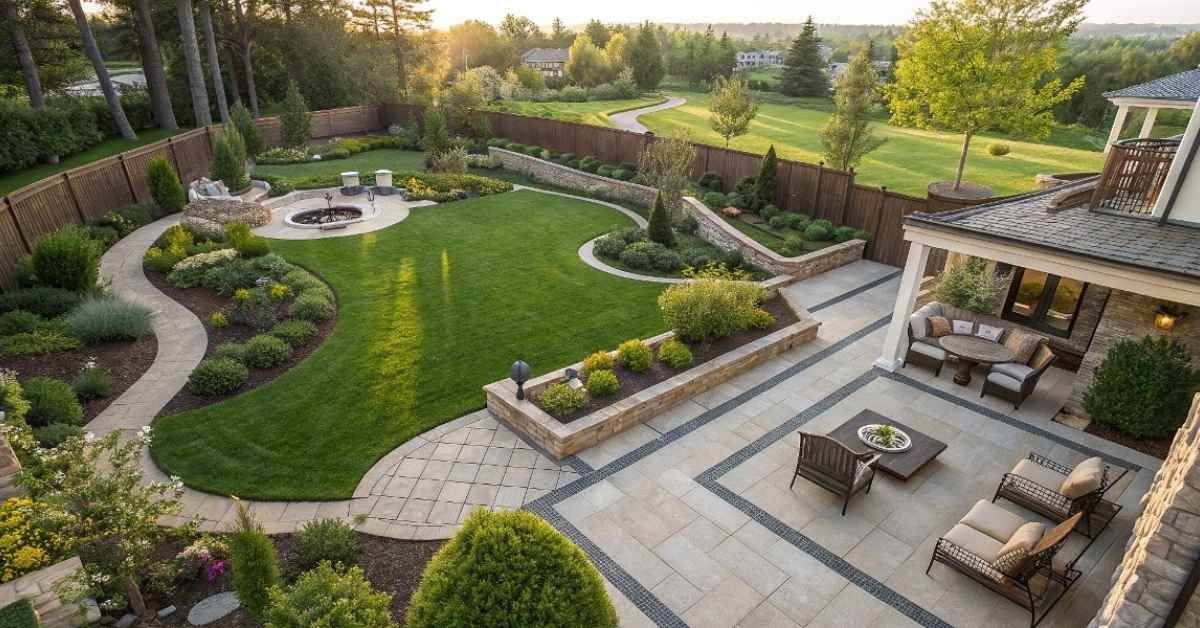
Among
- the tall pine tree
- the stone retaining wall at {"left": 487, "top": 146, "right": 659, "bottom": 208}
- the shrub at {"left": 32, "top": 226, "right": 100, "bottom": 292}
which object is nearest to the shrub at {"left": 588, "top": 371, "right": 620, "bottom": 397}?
the shrub at {"left": 32, "top": 226, "right": 100, "bottom": 292}

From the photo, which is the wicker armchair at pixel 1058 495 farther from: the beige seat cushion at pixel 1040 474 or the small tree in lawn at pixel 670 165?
the small tree in lawn at pixel 670 165

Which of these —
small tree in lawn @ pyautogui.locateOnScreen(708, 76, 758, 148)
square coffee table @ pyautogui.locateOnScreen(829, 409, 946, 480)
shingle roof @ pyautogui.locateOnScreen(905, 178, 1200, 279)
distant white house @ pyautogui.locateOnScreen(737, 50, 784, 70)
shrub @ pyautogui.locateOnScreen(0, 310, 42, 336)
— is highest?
distant white house @ pyautogui.locateOnScreen(737, 50, 784, 70)

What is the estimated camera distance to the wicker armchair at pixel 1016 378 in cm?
954

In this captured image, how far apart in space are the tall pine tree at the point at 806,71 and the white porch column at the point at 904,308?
199 feet

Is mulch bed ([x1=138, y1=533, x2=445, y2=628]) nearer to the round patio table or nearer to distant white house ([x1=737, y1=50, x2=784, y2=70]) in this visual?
the round patio table

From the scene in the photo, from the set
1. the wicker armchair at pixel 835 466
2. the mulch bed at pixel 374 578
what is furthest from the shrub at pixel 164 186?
the wicker armchair at pixel 835 466

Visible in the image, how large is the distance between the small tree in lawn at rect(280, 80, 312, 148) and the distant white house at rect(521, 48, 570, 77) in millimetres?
56987

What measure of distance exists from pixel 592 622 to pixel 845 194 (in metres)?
15.7

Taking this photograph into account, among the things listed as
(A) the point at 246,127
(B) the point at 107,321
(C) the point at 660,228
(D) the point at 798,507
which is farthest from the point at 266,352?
(A) the point at 246,127

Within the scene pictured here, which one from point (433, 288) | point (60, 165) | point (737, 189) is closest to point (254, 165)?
point (60, 165)

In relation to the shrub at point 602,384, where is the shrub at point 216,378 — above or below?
below

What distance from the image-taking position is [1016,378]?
963 cm

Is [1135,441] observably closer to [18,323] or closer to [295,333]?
[295,333]

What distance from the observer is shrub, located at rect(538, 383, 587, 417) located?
8641 mm
